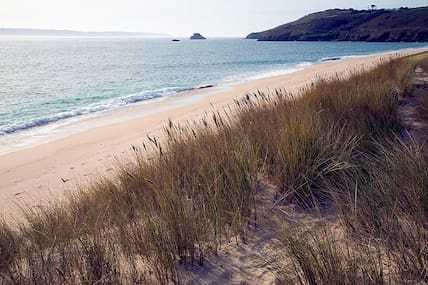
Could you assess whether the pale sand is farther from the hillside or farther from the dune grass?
the hillside

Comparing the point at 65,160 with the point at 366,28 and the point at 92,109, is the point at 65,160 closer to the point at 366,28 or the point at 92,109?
the point at 92,109

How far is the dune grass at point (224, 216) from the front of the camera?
2361mm

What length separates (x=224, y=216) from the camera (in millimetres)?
3268

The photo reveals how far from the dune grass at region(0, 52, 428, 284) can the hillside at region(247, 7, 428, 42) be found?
10023cm

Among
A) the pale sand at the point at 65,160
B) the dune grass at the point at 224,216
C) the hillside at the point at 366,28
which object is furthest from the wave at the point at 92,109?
the hillside at the point at 366,28

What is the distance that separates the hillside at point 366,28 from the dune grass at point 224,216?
10023 cm

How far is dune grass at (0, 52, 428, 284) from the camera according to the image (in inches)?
93.0

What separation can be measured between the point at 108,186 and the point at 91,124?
33.3 feet

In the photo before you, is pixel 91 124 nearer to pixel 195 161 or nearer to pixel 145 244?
pixel 195 161

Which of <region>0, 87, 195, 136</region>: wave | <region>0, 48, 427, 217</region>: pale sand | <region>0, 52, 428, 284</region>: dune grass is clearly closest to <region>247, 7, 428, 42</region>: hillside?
<region>0, 87, 195, 136</region>: wave

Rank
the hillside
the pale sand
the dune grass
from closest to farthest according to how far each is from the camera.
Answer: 1. the dune grass
2. the pale sand
3. the hillside

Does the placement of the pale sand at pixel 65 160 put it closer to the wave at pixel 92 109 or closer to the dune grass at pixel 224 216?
the dune grass at pixel 224 216

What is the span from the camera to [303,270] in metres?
2.12

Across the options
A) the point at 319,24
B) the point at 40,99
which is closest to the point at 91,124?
the point at 40,99
